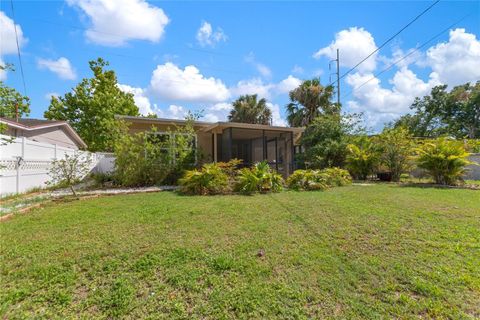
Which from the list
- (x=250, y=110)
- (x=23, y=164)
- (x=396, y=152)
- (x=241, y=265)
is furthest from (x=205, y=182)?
(x=250, y=110)

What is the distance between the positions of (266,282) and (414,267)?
69.8 inches

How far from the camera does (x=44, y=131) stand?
14.6m

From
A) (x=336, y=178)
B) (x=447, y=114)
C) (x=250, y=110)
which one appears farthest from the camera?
(x=447, y=114)

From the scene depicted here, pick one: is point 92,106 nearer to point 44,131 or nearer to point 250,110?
point 44,131

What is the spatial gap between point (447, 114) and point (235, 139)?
24746 mm

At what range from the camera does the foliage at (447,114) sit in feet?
75.0

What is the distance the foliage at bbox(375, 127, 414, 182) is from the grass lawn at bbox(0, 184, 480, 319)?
6821mm

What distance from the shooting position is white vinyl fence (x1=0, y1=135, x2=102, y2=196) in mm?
6531

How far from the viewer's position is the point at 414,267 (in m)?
2.74

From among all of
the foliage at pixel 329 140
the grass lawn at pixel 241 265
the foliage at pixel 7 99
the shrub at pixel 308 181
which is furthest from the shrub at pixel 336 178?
the foliage at pixel 7 99

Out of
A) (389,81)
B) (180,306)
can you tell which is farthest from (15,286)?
(389,81)

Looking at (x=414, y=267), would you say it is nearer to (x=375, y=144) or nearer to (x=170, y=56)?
(x=375, y=144)

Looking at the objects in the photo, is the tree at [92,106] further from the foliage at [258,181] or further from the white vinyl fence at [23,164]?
the foliage at [258,181]

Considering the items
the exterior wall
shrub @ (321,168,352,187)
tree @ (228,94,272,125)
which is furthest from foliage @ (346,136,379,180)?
the exterior wall
